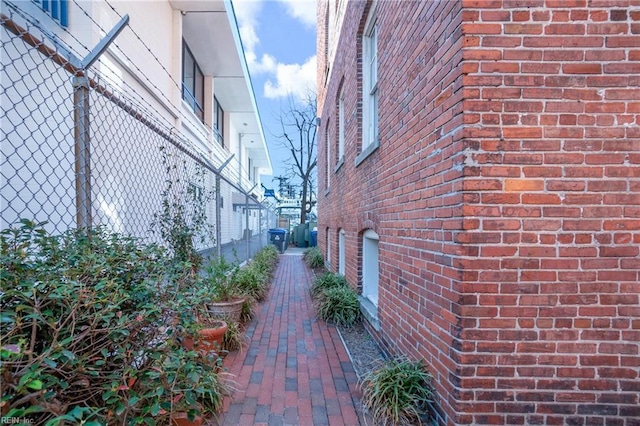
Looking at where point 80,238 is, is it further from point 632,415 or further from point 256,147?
point 256,147

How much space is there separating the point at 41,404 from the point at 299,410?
1.64m

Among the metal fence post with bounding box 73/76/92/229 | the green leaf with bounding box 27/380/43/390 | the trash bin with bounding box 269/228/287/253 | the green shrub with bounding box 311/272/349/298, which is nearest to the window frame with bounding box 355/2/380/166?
the green shrub with bounding box 311/272/349/298

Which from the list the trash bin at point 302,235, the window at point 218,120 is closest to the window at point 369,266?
the window at point 218,120

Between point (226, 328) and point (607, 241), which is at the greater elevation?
point (607, 241)

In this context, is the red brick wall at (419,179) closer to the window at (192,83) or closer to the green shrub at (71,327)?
the green shrub at (71,327)

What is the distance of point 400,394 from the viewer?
89.7 inches

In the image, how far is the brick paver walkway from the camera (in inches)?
93.1

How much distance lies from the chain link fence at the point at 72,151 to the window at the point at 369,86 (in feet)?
7.39

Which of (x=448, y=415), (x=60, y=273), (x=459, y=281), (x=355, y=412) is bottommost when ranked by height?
(x=355, y=412)

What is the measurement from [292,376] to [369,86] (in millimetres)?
3864

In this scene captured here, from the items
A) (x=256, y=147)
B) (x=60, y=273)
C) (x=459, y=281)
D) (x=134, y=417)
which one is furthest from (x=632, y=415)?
(x=256, y=147)

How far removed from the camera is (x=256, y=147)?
2202cm

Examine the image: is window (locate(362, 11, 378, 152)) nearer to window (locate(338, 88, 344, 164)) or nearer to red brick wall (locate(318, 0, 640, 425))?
window (locate(338, 88, 344, 164))

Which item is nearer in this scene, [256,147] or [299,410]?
[299,410]
